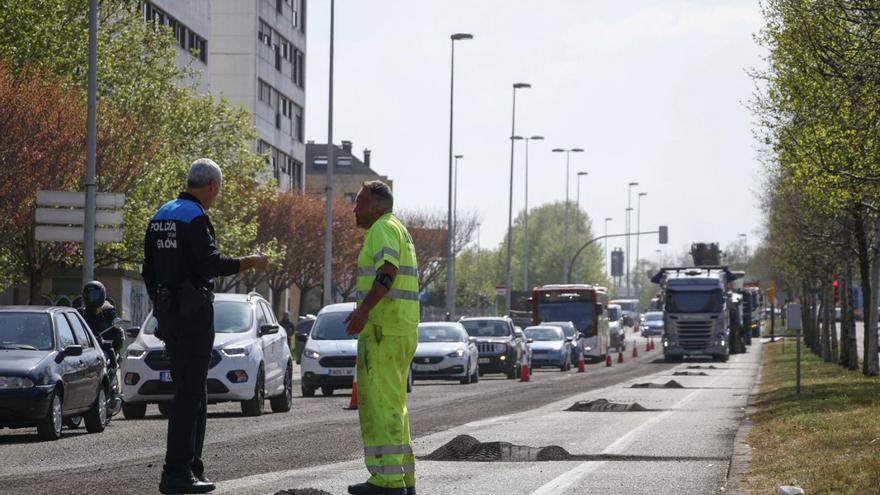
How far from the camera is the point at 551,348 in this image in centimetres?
5288

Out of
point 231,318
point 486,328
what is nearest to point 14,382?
point 231,318

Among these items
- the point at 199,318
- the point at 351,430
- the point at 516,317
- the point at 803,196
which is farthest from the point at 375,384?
the point at 516,317

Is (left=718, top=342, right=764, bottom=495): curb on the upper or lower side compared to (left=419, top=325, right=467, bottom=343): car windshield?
lower

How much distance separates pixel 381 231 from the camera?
9898mm

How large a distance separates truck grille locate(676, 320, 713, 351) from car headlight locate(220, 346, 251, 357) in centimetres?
3865

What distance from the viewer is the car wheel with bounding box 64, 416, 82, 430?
19239 mm

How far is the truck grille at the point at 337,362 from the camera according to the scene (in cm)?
3034

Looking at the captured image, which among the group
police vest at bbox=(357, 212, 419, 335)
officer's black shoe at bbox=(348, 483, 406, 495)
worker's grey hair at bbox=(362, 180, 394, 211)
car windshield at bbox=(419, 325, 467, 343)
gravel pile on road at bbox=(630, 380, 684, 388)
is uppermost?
worker's grey hair at bbox=(362, 180, 394, 211)

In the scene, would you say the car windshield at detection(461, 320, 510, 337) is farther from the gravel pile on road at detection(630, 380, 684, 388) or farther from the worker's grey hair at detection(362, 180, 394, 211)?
the worker's grey hair at detection(362, 180, 394, 211)

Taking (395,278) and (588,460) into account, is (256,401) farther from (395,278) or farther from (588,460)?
(395,278)

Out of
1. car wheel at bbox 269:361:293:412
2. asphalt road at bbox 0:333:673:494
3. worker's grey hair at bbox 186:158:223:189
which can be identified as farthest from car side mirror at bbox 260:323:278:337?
worker's grey hair at bbox 186:158:223:189

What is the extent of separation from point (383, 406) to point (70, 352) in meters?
9.23

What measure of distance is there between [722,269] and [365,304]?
2089 inches

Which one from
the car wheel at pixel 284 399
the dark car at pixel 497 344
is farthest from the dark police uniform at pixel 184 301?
the dark car at pixel 497 344
